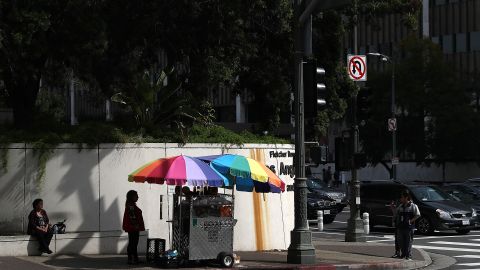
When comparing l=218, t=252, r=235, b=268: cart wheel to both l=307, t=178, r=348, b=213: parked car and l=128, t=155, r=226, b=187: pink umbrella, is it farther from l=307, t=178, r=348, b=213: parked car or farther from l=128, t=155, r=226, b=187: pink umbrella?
l=307, t=178, r=348, b=213: parked car

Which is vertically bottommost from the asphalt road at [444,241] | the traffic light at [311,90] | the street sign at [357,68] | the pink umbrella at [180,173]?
the asphalt road at [444,241]

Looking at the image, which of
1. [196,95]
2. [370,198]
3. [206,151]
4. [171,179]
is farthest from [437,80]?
[171,179]

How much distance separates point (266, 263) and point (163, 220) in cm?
305

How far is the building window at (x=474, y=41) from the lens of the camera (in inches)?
2552

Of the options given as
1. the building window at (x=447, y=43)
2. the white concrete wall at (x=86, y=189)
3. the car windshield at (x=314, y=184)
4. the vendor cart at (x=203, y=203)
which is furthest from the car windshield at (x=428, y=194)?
the building window at (x=447, y=43)

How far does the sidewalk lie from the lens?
50.4 feet

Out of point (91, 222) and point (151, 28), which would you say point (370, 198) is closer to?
point (151, 28)

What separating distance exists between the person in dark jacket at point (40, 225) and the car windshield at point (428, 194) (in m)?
14.5

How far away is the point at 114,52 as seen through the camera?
2153cm

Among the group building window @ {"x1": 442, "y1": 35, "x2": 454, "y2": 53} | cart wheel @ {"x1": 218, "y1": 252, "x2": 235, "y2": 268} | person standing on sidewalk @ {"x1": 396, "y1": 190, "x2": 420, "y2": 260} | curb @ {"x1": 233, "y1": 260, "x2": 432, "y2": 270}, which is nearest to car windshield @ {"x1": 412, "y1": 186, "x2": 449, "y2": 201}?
curb @ {"x1": 233, "y1": 260, "x2": 432, "y2": 270}

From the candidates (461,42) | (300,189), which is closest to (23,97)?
(300,189)

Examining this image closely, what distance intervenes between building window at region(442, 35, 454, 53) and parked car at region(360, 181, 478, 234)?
135 ft

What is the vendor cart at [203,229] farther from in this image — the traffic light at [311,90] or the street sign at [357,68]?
the street sign at [357,68]

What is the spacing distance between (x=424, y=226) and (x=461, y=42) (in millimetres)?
43093
